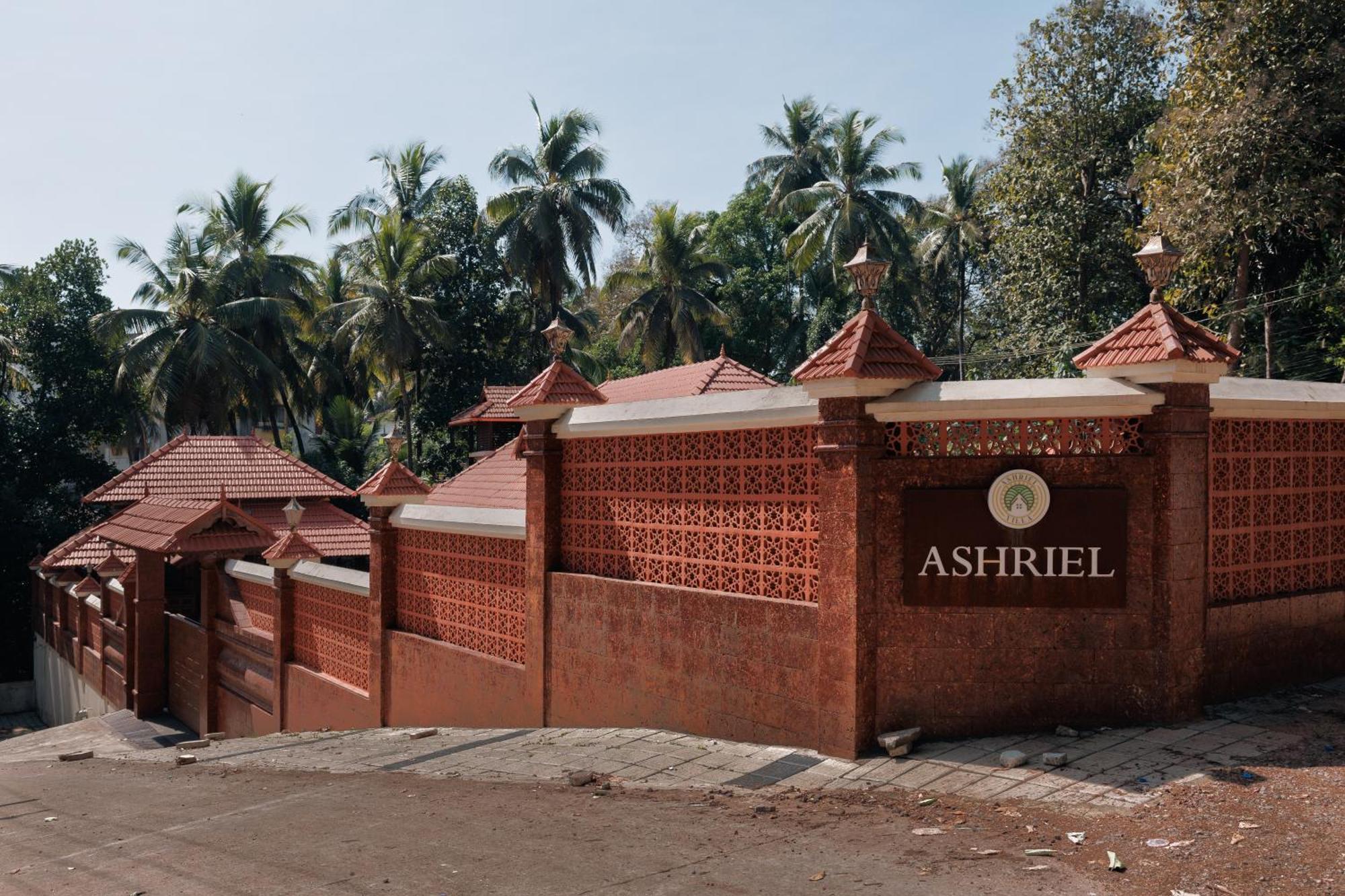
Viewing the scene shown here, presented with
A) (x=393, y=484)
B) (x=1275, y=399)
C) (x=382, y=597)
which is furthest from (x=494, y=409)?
(x=1275, y=399)

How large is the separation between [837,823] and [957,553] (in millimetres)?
1922

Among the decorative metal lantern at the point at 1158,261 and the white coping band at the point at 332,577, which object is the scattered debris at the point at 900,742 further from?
the white coping band at the point at 332,577

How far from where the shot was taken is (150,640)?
16.6 meters

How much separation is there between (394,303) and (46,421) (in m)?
9.99

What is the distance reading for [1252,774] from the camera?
561 centimetres

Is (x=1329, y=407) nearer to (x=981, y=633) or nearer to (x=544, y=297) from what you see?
(x=981, y=633)

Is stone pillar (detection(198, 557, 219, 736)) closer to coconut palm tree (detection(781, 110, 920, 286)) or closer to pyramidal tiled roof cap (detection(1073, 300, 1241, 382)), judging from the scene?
pyramidal tiled roof cap (detection(1073, 300, 1241, 382))

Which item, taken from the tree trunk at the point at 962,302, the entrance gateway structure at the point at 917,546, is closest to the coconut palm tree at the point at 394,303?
the tree trunk at the point at 962,302

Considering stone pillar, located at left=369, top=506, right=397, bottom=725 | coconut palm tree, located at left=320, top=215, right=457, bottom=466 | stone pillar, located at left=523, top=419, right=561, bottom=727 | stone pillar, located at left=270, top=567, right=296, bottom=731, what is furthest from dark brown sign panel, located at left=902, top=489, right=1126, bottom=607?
coconut palm tree, located at left=320, top=215, right=457, bottom=466

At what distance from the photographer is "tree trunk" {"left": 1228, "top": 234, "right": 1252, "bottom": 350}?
17047 mm

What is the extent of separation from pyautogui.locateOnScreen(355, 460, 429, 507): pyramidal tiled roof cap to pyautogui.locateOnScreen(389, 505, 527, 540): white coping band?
0.15 m

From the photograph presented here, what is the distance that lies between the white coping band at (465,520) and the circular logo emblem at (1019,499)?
4677mm

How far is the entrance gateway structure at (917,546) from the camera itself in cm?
640

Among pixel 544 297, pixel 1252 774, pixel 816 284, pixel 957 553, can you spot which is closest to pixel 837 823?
pixel 957 553
